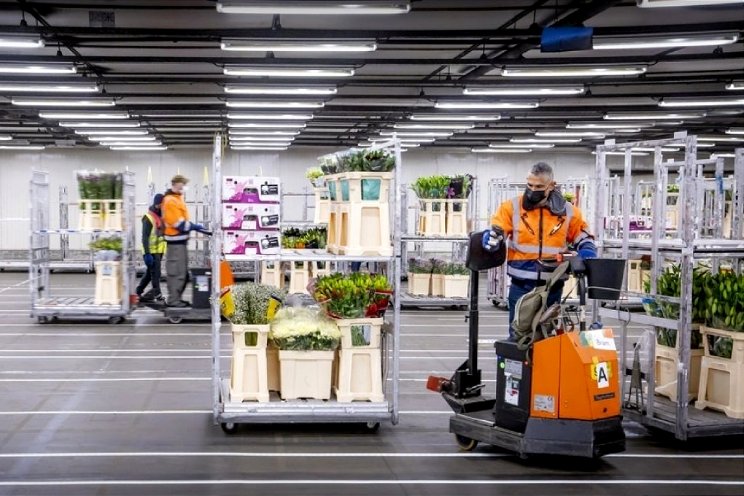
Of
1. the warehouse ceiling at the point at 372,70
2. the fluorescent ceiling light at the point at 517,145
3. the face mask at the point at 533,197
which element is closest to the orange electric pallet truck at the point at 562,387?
the face mask at the point at 533,197

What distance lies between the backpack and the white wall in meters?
22.3

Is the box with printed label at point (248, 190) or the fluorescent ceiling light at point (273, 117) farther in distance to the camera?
the fluorescent ceiling light at point (273, 117)

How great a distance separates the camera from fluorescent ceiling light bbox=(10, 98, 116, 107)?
1602cm

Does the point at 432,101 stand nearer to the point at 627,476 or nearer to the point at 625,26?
the point at 625,26

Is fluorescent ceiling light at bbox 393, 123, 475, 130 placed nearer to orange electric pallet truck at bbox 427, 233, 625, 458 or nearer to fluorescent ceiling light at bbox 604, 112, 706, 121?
fluorescent ceiling light at bbox 604, 112, 706, 121

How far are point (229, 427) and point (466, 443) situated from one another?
2.06 m

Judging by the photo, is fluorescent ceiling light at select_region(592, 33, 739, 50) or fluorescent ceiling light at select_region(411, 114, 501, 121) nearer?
fluorescent ceiling light at select_region(592, 33, 739, 50)

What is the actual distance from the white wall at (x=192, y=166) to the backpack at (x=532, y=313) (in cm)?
2230

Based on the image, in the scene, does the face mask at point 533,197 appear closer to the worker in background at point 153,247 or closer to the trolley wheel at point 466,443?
Result: the trolley wheel at point 466,443

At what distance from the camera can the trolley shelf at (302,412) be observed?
23.5 ft

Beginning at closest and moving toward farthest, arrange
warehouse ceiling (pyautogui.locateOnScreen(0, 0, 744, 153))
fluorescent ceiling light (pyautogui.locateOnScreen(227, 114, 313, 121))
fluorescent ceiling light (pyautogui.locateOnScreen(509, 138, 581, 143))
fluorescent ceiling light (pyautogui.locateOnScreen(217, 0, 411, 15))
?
fluorescent ceiling light (pyautogui.locateOnScreen(217, 0, 411, 15)), warehouse ceiling (pyautogui.locateOnScreen(0, 0, 744, 153)), fluorescent ceiling light (pyautogui.locateOnScreen(227, 114, 313, 121)), fluorescent ceiling light (pyautogui.locateOnScreen(509, 138, 581, 143))

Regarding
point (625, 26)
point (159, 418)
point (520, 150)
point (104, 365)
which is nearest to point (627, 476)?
point (159, 418)

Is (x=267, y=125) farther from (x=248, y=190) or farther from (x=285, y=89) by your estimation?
(x=248, y=190)

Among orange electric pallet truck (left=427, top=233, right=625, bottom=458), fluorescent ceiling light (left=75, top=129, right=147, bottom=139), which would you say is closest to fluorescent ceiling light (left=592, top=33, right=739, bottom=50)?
orange electric pallet truck (left=427, top=233, right=625, bottom=458)
